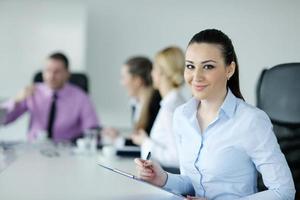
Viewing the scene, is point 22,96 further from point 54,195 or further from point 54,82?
point 54,195

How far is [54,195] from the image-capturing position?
4.84 feet

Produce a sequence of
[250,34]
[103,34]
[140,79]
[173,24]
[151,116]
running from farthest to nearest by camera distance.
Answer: [103,34], [173,24], [140,79], [151,116], [250,34]

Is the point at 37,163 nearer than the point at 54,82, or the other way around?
the point at 37,163

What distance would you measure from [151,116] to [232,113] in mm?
1312

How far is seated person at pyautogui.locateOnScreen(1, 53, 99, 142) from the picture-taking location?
295cm

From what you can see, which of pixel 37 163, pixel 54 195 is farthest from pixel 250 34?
pixel 37 163

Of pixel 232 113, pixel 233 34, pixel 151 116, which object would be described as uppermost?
pixel 233 34

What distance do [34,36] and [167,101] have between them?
2.20 meters

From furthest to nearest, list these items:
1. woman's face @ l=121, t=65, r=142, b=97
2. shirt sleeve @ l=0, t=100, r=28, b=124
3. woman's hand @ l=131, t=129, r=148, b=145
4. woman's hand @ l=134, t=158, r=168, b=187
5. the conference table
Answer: shirt sleeve @ l=0, t=100, r=28, b=124 → woman's face @ l=121, t=65, r=142, b=97 → woman's hand @ l=131, t=129, r=148, b=145 → the conference table → woman's hand @ l=134, t=158, r=168, b=187

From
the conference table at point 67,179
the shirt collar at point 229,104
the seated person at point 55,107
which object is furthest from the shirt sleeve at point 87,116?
the shirt collar at point 229,104

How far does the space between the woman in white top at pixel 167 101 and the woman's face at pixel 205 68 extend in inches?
A: 28.3

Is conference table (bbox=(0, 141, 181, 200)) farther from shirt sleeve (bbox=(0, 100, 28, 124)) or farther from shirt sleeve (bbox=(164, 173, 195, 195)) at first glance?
shirt sleeve (bbox=(0, 100, 28, 124))

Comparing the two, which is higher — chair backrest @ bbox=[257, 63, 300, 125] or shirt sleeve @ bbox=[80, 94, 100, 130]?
chair backrest @ bbox=[257, 63, 300, 125]

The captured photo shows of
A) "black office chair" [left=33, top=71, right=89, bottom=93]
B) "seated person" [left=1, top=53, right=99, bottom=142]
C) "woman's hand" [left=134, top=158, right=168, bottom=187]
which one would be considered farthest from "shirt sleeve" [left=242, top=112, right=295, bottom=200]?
"black office chair" [left=33, top=71, right=89, bottom=93]
